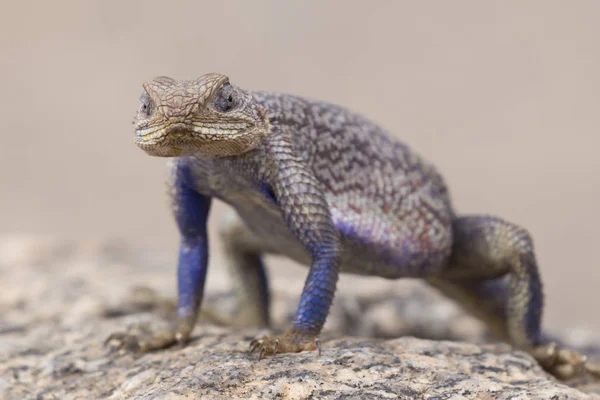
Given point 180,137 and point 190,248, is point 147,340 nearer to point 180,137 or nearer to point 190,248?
point 190,248

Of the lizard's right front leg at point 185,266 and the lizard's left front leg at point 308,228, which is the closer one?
the lizard's left front leg at point 308,228

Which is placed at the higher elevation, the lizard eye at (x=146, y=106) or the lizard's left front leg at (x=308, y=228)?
the lizard eye at (x=146, y=106)

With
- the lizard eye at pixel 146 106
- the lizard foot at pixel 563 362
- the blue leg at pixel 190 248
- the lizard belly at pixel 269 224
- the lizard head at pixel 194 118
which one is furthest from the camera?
the lizard foot at pixel 563 362

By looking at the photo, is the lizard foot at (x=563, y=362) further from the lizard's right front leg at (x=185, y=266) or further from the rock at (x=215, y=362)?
the lizard's right front leg at (x=185, y=266)

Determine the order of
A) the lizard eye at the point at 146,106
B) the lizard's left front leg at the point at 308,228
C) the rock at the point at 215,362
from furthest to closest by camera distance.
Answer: the lizard's left front leg at the point at 308,228, the lizard eye at the point at 146,106, the rock at the point at 215,362

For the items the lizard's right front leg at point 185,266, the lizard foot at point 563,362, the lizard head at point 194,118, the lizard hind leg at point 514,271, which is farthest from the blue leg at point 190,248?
the lizard foot at point 563,362

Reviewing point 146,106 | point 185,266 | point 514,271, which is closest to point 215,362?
point 185,266

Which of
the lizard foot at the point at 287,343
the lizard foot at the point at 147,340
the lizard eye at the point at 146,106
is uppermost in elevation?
the lizard eye at the point at 146,106
